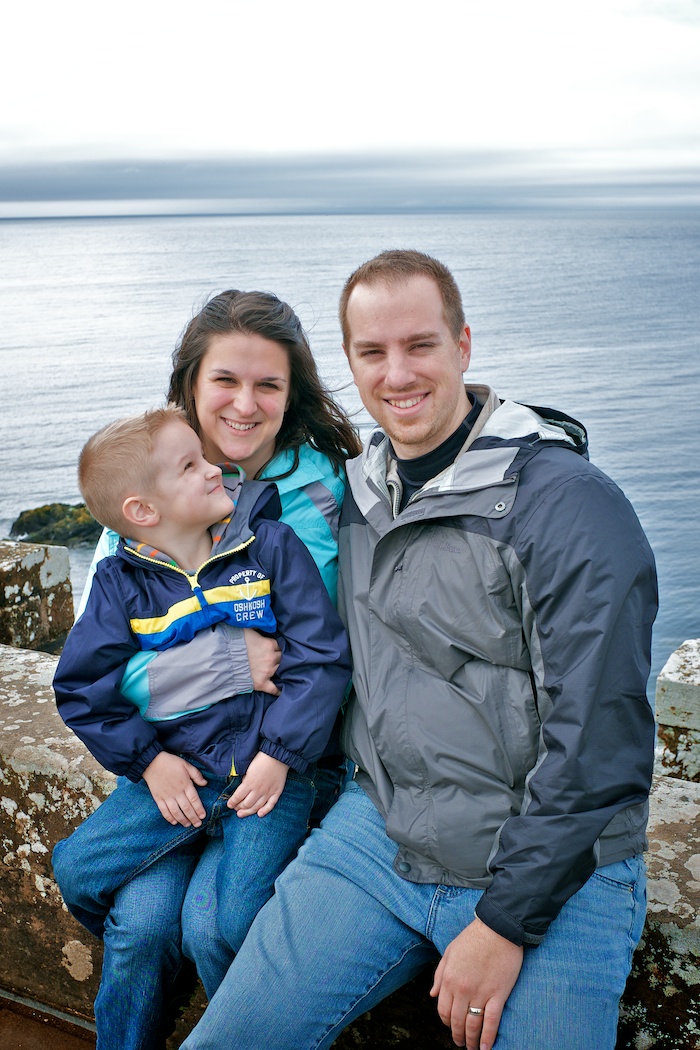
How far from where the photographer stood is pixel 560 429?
250 centimetres

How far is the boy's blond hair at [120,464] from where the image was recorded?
258 centimetres

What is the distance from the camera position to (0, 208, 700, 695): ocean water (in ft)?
63.7

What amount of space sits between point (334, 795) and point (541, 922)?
0.90 metres

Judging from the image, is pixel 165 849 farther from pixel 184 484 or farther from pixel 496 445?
pixel 496 445

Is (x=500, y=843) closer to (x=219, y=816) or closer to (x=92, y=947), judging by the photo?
(x=219, y=816)

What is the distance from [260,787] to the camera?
2410 mm

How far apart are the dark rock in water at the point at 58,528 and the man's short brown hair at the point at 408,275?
13.4m

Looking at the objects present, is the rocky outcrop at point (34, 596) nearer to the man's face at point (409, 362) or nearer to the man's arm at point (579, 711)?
the man's face at point (409, 362)

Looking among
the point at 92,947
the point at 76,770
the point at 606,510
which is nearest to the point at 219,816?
the point at 76,770

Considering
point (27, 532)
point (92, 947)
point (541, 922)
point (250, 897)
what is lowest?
point (27, 532)

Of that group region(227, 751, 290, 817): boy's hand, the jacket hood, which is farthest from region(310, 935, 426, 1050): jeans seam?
the jacket hood

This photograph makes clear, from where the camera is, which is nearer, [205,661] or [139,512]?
[205,661]

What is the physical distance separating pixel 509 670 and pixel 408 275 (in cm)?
119

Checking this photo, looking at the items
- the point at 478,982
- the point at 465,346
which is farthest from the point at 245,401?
the point at 478,982
